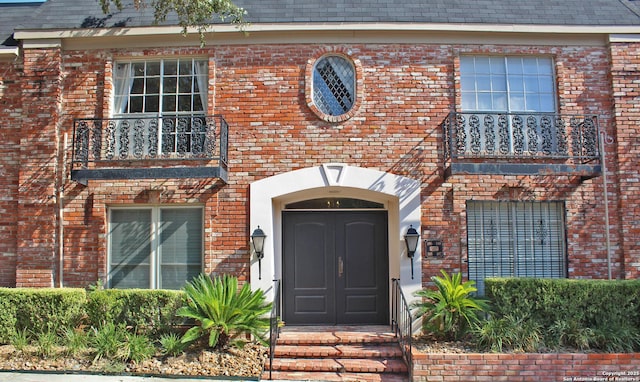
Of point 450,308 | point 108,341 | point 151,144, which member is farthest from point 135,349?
point 450,308

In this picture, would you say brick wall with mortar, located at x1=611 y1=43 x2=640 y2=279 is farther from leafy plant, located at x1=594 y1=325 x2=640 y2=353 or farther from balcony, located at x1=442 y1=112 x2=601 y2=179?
leafy plant, located at x1=594 y1=325 x2=640 y2=353

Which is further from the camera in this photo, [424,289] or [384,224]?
[384,224]

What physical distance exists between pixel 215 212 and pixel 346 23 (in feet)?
13.8

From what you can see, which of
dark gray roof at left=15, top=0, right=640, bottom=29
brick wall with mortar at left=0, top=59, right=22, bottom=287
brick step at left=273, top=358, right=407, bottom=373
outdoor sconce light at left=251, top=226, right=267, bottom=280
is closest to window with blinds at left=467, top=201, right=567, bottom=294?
brick step at left=273, top=358, right=407, bottom=373

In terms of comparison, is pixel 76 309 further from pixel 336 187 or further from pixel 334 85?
pixel 334 85

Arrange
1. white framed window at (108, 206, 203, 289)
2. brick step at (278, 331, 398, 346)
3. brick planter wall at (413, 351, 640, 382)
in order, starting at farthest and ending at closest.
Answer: white framed window at (108, 206, 203, 289), brick step at (278, 331, 398, 346), brick planter wall at (413, 351, 640, 382)

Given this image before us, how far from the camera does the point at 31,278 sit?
9.52m

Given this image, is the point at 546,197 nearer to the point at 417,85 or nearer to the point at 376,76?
the point at 417,85

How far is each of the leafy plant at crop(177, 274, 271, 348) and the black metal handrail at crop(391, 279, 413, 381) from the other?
87.2 inches

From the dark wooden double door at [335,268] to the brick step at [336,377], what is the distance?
6.28 feet

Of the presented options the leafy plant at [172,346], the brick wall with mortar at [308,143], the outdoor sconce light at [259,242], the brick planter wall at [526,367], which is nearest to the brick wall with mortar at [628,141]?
the brick wall with mortar at [308,143]

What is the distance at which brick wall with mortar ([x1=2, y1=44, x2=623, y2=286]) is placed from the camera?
377 inches

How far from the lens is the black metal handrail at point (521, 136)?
373 inches

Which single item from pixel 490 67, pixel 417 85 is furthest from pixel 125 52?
pixel 490 67
